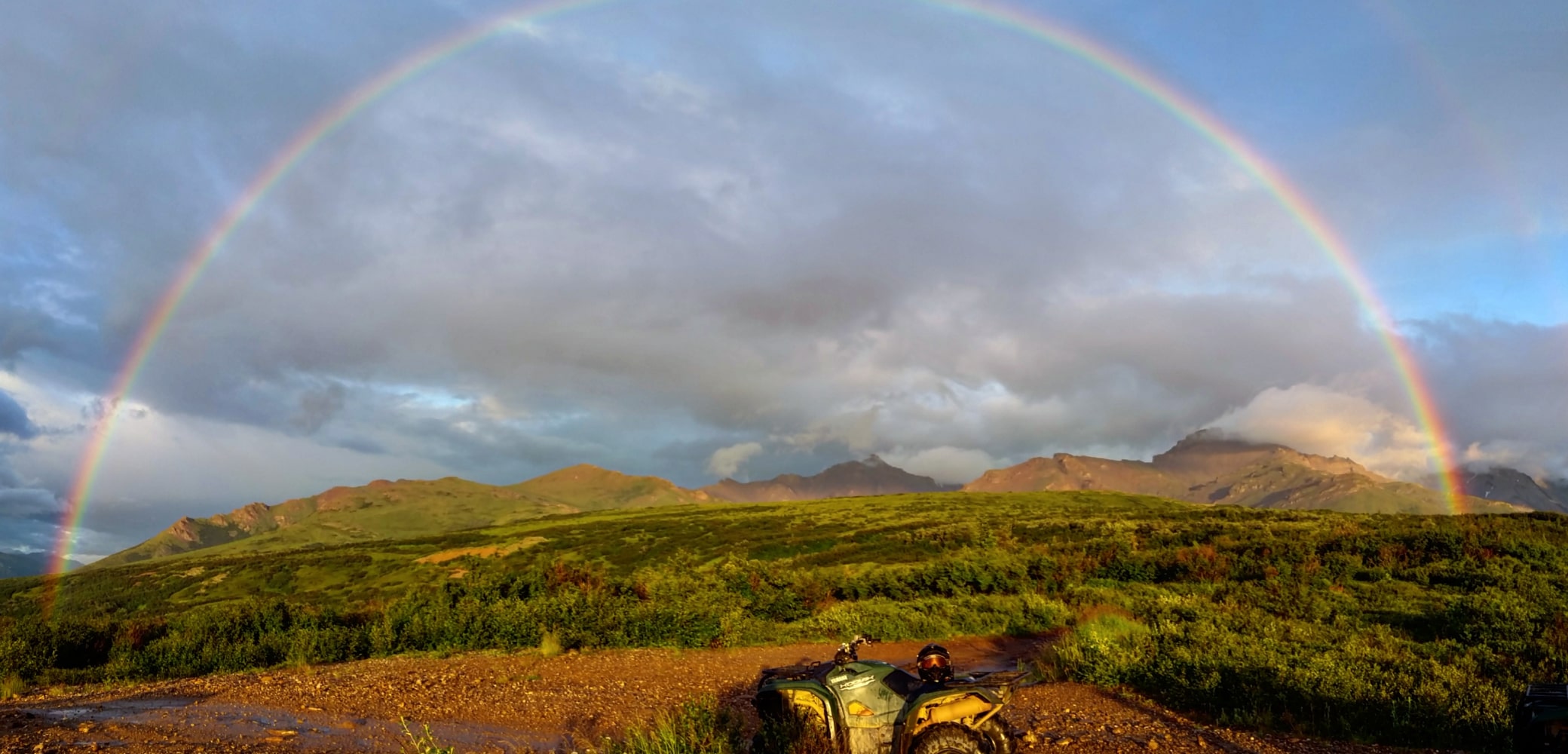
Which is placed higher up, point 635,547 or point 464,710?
point 464,710

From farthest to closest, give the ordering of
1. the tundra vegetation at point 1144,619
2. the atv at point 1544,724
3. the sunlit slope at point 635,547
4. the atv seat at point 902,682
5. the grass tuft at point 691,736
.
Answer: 1. the sunlit slope at point 635,547
2. the tundra vegetation at point 1144,619
3. the atv seat at point 902,682
4. the grass tuft at point 691,736
5. the atv at point 1544,724

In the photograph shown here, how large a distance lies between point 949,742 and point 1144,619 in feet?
53.3

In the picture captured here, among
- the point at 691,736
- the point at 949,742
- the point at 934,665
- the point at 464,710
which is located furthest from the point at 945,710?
the point at 464,710

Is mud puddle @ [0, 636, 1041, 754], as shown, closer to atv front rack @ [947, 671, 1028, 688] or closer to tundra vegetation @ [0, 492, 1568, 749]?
tundra vegetation @ [0, 492, 1568, 749]

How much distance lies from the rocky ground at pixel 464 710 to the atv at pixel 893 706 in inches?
144

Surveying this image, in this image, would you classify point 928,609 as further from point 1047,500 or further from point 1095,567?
point 1047,500

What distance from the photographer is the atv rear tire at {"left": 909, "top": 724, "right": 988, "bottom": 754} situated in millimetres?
7152

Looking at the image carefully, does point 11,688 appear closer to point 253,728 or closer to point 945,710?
point 253,728

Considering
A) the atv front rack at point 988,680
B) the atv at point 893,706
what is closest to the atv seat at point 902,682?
the atv at point 893,706

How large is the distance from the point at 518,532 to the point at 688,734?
105 m

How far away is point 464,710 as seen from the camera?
46.4 ft

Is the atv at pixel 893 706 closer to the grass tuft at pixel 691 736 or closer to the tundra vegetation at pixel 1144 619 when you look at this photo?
the grass tuft at pixel 691 736

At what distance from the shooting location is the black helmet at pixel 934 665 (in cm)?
782

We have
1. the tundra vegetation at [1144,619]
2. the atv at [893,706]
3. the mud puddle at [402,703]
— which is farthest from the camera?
the tundra vegetation at [1144,619]
